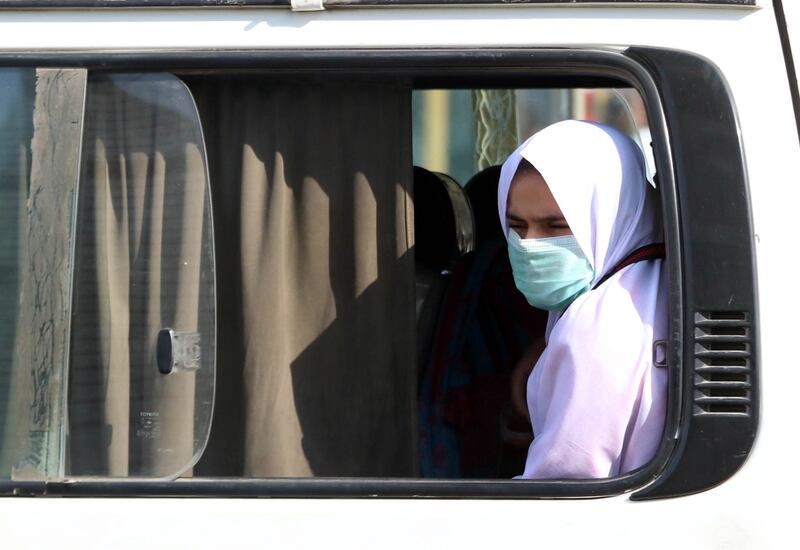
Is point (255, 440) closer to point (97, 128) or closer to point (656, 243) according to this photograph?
point (97, 128)

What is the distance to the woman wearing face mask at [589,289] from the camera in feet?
5.57

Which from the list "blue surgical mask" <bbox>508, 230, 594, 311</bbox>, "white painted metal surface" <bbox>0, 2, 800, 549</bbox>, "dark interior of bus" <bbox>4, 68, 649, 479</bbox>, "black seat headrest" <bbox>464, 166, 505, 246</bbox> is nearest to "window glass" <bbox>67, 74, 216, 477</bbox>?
"dark interior of bus" <bbox>4, 68, 649, 479</bbox>

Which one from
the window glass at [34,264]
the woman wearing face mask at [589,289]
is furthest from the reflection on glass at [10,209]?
the woman wearing face mask at [589,289]

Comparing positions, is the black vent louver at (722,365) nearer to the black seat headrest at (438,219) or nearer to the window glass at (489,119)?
the window glass at (489,119)

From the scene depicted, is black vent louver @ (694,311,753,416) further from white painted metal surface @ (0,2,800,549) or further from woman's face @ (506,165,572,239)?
woman's face @ (506,165,572,239)

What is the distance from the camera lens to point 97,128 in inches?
70.0

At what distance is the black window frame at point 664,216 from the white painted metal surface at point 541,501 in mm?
18

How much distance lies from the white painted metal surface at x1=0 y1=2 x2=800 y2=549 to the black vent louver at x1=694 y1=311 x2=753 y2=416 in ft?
0.10

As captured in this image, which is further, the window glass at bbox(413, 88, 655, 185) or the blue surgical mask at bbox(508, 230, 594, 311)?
the window glass at bbox(413, 88, 655, 185)

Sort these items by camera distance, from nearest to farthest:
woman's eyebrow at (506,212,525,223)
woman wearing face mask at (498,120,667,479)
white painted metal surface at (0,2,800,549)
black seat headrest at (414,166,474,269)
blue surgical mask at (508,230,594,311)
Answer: white painted metal surface at (0,2,800,549), woman wearing face mask at (498,120,667,479), blue surgical mask at (508,230,594,311), woman's eyebrow at (506,212,525,223), black seat headrest at (414,166,474,269)

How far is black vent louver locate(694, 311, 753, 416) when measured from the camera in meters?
1.58

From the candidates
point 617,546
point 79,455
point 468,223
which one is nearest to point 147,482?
point 79,455

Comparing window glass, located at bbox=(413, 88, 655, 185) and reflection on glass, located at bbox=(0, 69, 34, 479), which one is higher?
window glass, located at bbox=(413, 88, 655, 185)

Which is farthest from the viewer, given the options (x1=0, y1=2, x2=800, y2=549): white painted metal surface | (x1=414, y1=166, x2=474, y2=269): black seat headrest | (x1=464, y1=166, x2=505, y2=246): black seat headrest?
(x1=464, y1=166, x2=505, y2=246): black seat headrest
